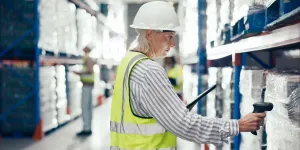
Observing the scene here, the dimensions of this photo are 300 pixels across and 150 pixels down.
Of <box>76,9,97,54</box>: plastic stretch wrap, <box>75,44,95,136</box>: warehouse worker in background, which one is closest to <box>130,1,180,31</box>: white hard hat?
<box>75,44,95,136</box>: warehouse worker in background

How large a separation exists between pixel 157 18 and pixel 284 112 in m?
0.74

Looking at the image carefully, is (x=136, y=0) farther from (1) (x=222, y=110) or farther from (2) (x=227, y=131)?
(2) (x=227, y=131)

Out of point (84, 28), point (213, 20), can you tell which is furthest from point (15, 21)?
point (213, 20)

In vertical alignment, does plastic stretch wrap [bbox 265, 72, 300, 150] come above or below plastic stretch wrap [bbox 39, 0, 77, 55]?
below

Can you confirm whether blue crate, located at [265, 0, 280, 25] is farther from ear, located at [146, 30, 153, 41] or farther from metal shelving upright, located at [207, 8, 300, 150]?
ear, located at [146, 30, 153, 41]

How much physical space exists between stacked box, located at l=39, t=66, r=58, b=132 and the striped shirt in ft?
17.4

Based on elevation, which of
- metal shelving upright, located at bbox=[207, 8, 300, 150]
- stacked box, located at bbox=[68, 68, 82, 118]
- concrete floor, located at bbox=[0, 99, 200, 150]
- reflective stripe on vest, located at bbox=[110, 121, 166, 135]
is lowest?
concrete floor, located at bbox=[0, 99, 200, 150]

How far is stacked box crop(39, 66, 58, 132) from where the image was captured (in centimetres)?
686

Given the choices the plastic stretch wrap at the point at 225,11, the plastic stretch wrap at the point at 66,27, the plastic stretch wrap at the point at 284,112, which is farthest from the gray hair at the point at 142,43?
the plastic stretch wrap at the point at 66,27

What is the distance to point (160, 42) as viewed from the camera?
1.97 m

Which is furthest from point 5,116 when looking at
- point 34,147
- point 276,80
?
point 276,80

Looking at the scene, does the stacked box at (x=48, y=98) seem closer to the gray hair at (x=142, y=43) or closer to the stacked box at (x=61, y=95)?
the stacked box at (x=61, y=95)

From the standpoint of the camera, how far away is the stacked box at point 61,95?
306 inches

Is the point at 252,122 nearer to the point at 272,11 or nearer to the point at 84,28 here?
the point at 272,11
